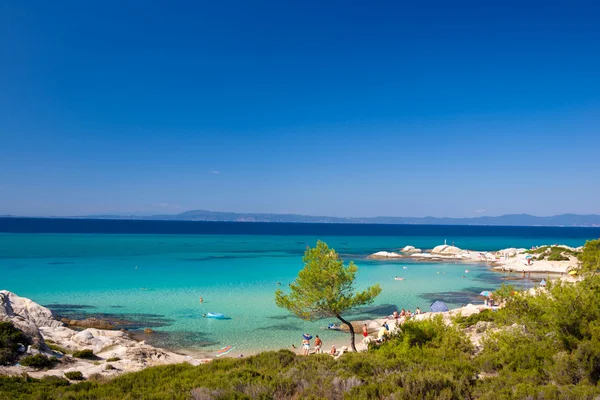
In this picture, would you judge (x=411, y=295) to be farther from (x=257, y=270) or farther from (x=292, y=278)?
(x=257, y=270)

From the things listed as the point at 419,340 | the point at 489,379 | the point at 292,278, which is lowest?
the point at 292,278

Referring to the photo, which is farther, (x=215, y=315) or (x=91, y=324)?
(x=215, y=315)

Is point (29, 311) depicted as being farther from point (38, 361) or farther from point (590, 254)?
point (590, 254)

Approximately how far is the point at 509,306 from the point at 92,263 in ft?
221

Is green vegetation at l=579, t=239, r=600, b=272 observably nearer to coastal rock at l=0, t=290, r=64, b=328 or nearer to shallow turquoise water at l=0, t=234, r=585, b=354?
shallow turquoise water at l=0, t=234, r=585, b=354

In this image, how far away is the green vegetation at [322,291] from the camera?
64.1ft

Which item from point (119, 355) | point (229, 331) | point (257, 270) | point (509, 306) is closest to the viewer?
point (509, 306)

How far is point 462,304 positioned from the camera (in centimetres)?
4150

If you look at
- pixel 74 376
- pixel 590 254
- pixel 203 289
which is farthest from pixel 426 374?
pixel 203 289

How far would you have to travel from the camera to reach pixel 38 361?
15797 mm

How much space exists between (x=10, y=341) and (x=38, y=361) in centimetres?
163

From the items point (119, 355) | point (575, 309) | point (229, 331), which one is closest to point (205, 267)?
point (229, 331)

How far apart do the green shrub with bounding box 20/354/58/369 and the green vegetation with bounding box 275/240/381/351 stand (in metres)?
10.3

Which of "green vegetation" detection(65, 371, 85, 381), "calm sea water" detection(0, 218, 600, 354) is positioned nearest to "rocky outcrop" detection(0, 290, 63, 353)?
"calm sea water" detection(0, 218, 600, 354)
